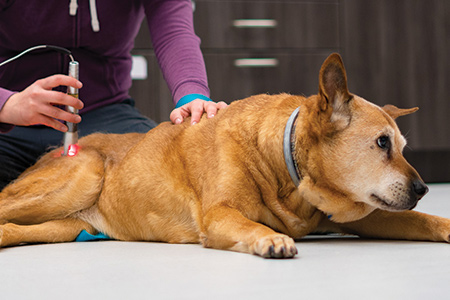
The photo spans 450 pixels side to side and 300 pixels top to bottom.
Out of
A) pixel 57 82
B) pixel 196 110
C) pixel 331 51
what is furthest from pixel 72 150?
pixel 331 51

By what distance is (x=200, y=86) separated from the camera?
2.10 meters

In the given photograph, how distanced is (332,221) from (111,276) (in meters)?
0.75

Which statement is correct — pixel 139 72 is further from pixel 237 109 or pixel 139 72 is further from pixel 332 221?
pixel 332 221

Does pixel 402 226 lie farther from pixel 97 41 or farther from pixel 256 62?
pixel 256 62

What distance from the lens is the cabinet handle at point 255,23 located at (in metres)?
3.64

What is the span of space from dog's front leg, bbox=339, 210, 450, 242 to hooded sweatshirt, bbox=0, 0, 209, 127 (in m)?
0.78

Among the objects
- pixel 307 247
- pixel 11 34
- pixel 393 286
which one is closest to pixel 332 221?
pixel 307 247

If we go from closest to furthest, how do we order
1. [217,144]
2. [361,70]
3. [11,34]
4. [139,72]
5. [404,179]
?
[404,179], [217,144], [11,34], [139,72], [361,70]

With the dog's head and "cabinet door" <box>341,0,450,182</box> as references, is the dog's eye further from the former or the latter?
"cabinet door" <box>341,0,450,182</box>

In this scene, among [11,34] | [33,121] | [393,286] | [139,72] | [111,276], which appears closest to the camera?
[393,286]

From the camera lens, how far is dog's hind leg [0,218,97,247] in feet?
5.47

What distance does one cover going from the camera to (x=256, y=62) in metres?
3.67

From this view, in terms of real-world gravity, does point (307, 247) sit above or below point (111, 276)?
below

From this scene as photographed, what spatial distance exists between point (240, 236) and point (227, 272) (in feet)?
0.77
